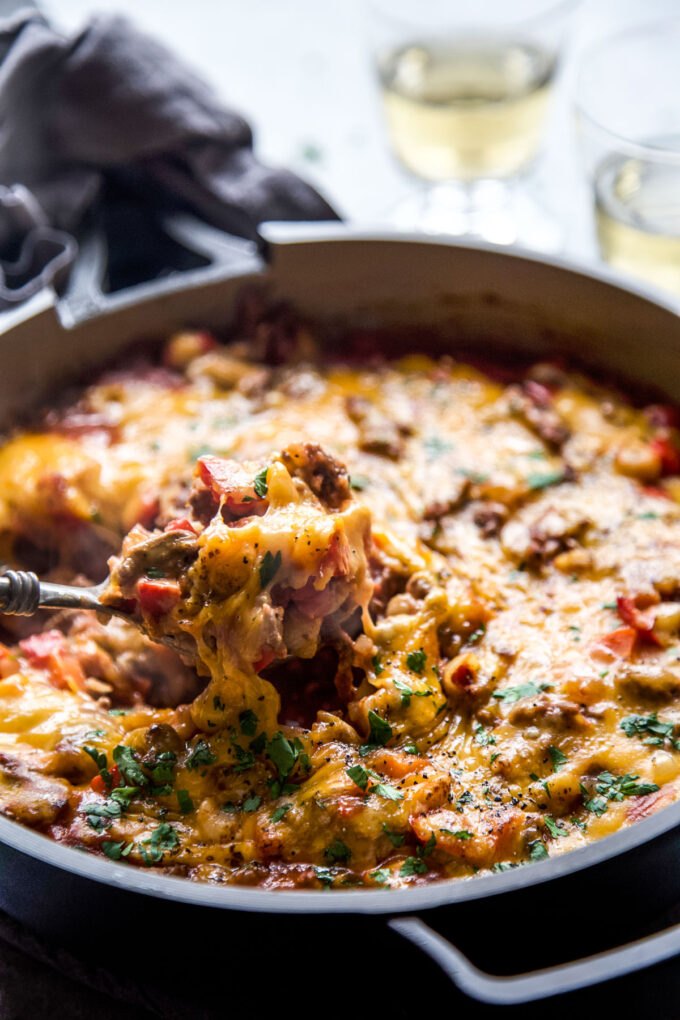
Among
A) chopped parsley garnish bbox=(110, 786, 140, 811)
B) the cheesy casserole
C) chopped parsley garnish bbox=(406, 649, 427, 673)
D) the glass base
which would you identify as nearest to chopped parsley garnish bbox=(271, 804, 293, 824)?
the cheesy casserole

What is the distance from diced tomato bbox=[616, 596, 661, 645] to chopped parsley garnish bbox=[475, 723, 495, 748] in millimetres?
520

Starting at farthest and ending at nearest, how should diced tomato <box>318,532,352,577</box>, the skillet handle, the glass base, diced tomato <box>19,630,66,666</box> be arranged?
the glass base
diced tomato <box>19,630,66,666</box>
diced tomato <box>318,532,352,577</box>
the skillet handle

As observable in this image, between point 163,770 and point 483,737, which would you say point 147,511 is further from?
point 483,737

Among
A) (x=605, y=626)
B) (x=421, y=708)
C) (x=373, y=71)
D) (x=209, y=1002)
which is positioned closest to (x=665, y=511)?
(x=605, y=626)

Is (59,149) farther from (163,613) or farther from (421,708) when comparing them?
(421,708)

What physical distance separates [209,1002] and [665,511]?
6.14 feet

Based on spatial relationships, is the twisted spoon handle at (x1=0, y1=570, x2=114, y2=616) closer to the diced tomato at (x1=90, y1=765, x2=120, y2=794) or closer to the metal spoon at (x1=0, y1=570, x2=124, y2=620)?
the metal spoon at (x1=0, y1=570, x2=124, y2=620)

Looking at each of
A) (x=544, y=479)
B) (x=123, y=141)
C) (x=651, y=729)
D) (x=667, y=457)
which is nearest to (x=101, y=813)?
(x=651, y=729)

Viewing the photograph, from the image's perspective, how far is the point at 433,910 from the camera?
1.85 metres

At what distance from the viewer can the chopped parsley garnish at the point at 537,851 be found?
7.61ft

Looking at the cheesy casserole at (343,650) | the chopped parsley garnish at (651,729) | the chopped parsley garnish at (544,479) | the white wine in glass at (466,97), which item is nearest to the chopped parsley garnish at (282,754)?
the cheesy casserole at (343,650)

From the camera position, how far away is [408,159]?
4.45 m

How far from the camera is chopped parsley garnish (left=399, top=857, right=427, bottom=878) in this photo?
230cm

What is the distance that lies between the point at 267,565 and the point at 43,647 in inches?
34.2
